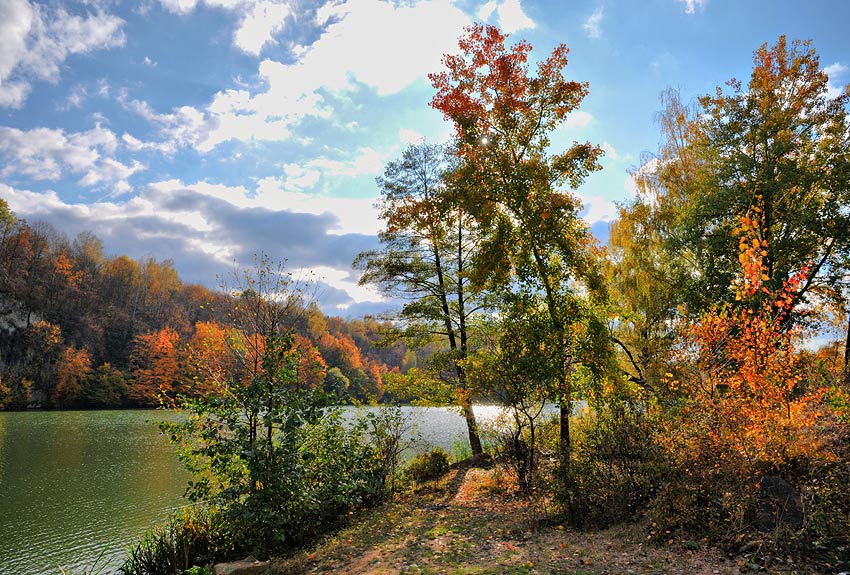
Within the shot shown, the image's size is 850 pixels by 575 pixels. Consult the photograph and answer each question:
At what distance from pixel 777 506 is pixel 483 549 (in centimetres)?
375

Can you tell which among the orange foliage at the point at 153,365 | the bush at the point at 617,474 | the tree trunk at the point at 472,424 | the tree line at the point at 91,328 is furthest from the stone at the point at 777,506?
the orange foliage at the point at 153,365

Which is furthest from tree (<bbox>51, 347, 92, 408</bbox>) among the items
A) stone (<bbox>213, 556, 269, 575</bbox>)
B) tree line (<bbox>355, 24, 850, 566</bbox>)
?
stone (<bbox>213, 556, 269, 575</bbox>)

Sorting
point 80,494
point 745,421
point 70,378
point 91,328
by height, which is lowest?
point 80,494

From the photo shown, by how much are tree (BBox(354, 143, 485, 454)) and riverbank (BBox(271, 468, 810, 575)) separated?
17.4 feet

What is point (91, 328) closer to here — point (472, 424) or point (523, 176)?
point (472, 424)

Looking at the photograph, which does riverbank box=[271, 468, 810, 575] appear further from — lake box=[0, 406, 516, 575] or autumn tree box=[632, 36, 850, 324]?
autumn tree box=[632, 36, 850, 324]

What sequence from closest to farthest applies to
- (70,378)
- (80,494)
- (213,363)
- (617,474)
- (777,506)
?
(777,506) < (617,474) < (213,363) < (80,494) < (70,378)

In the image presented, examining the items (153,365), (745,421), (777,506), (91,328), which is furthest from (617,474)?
(91,328)

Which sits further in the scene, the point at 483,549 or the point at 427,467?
the point at 427,467

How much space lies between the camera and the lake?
367 inches

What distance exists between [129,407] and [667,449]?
2181 inches

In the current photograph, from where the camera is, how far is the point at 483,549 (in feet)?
21.5

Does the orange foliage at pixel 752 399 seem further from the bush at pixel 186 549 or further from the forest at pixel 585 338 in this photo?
the bush at pixel 186 549

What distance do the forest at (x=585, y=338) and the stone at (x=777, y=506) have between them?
2 centimetres
